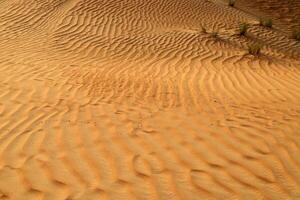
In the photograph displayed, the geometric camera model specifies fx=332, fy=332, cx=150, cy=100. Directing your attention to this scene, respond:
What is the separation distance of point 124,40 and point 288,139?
558 cm

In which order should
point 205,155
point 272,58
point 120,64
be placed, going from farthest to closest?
point 272,58 < point 120,64 < point 205,155

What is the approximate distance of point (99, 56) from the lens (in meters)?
7.50

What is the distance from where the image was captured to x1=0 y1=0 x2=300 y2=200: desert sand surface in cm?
305

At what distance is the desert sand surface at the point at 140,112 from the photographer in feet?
10.0


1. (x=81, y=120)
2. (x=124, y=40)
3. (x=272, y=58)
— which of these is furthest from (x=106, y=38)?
(x=81, y=120)

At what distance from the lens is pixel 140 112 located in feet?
14.7

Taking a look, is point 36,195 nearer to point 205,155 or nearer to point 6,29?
point 205,155

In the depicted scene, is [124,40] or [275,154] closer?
[275,154]

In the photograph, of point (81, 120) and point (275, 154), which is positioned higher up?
point (81, 120)

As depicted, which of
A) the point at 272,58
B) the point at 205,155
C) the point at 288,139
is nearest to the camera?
the point at 205,155

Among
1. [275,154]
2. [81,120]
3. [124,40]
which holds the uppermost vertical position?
[124,40]

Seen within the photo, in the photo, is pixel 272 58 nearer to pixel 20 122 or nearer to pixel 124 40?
pixel 124 40

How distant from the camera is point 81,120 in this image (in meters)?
4.15

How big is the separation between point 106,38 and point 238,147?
18.8ft
